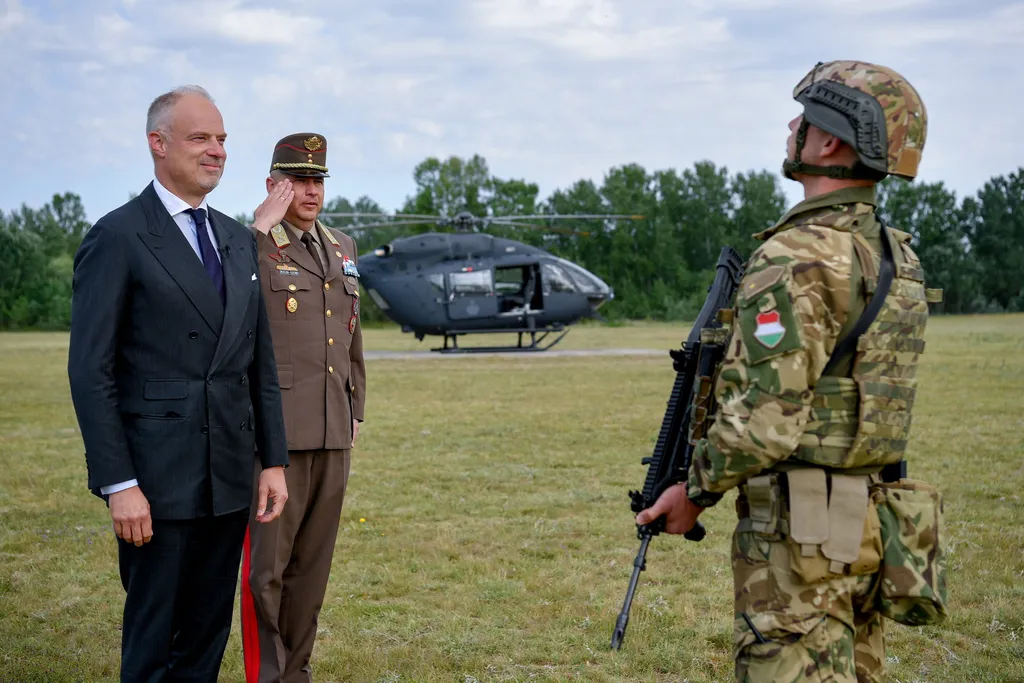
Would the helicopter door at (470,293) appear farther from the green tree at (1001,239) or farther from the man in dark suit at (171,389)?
the green tree at (1001,239)

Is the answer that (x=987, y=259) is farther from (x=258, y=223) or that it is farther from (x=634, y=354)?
(x=258, y=223)

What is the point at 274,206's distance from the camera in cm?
367

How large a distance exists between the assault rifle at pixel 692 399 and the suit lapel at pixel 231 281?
130cm

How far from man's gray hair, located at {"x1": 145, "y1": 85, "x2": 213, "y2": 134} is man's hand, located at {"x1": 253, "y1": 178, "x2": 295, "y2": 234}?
2.55ft

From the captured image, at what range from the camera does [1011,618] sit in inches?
188

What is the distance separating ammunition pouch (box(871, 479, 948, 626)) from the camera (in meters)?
2.51

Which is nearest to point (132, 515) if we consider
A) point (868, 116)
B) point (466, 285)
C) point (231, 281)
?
point (231, 281)

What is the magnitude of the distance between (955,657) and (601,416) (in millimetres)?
7539

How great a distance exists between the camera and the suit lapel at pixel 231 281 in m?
2.89

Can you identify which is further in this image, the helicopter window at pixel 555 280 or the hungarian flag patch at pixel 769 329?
the helicopter window at pixel 555 280

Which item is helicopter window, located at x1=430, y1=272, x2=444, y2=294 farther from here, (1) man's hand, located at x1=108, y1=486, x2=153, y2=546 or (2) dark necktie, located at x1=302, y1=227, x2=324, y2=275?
(1) man's hand, located at x1=108, y1=486, x2=153, y2=546

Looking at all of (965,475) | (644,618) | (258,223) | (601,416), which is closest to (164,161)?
(258,223)

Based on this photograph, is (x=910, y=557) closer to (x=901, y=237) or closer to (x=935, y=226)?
(x=901, y=237)

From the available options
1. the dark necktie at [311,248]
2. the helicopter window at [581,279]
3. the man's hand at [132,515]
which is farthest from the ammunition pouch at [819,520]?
the helicopter window at [581,279]
